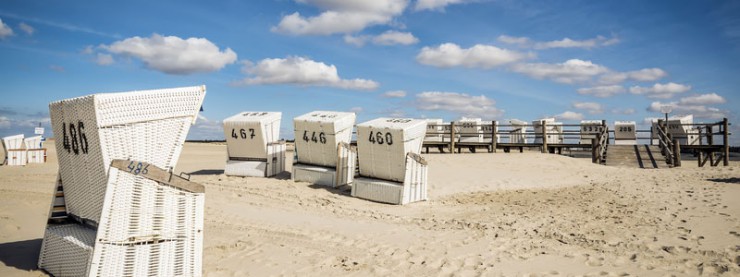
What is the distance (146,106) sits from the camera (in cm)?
429

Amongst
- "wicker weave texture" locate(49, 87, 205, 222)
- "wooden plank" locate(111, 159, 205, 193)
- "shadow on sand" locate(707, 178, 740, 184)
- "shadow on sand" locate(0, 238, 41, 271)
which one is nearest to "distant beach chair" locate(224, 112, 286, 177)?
"shadow on sand" locate(0, 238, 41, 271)

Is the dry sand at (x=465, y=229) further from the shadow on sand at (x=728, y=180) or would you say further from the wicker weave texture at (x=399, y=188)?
the wicker weave texture at (x=399, y=188)

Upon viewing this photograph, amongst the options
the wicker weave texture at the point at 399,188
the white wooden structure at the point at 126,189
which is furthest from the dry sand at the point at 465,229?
the white wooden structure at the point at 126,189

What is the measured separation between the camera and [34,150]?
21906mm

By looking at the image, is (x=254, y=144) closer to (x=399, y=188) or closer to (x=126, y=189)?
(x=399, y=188)

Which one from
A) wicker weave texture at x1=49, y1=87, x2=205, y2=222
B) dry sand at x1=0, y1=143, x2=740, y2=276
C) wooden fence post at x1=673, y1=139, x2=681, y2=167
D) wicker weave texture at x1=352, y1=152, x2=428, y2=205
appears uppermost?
wicker weave texture at x1=49, y1=87, x2=205, y2=222

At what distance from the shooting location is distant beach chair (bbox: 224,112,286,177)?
Answer: 44.9ft

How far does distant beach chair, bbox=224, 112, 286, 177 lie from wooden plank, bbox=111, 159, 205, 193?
9208 millimetres

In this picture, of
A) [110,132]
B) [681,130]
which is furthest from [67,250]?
[681,130]

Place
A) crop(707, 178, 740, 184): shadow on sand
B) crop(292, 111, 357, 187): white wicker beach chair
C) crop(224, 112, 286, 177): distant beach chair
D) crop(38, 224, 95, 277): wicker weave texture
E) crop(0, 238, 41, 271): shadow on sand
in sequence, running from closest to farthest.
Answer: crop(38, 224, 95, 277): wicker weave texture < crop(0, 238, 41, 271): shadow on sand < crop(707, 178, 740, 184): shadow on sand < crop(292, 111, 357, 187): white wicker beach chair < crop(224, 112, 286, 177): distant beach chair

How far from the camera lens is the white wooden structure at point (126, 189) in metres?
4.05

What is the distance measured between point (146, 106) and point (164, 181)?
0.77 metres

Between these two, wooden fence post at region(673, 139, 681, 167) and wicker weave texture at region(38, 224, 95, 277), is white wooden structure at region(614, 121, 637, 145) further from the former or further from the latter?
wicker weave texture at region(38, 224, 95, 277)

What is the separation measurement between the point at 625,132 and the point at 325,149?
64.0 feet
